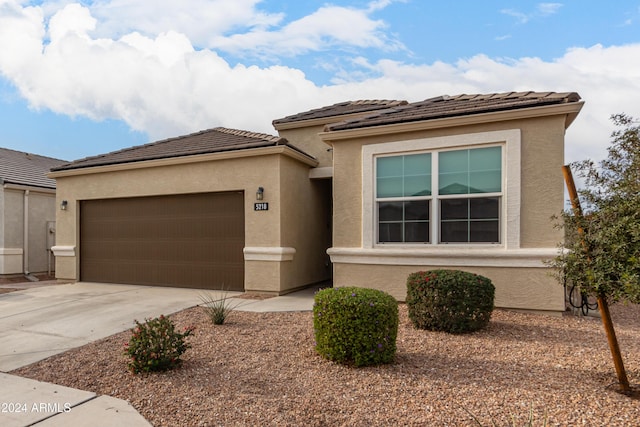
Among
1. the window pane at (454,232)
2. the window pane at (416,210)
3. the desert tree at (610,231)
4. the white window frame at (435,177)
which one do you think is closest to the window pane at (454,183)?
the white window frame at (435,177)

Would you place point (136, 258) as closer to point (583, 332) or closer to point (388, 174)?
point (388, 174)

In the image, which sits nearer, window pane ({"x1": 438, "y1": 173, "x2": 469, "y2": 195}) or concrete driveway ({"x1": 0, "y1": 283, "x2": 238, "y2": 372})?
concrete driveway ({"x1": 0, "y1": 283, "x2": 238, "y2": 372})

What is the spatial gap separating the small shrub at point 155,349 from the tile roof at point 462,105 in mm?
5560

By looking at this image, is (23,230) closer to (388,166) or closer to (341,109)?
(341,109)

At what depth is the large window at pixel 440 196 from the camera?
7383mm

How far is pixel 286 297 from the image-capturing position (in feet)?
29.3

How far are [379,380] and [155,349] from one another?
2.54m

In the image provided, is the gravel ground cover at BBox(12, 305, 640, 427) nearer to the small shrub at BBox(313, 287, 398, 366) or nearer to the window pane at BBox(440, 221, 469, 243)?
the small shrub at BBox(313, 287, 398, 366)

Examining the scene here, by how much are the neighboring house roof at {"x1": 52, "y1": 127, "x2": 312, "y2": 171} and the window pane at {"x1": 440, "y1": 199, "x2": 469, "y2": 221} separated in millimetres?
3940

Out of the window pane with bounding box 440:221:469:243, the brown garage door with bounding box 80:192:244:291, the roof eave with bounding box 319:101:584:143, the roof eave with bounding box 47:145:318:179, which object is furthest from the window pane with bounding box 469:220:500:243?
the brown garage door with bounding box 80:192:244:291

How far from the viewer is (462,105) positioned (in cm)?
793

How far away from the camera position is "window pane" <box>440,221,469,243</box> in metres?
7.55

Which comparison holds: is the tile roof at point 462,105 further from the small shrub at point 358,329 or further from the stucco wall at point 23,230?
the stucco wall at point 23,230

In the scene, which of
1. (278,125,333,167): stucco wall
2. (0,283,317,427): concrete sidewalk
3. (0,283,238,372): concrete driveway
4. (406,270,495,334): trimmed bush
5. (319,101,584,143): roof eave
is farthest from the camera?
(278,125,333,167): stucco wall
